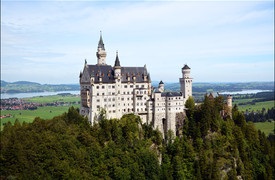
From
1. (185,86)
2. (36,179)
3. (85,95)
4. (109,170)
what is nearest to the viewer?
(36,179)

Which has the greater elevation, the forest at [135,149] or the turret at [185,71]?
the turret at [185,71]

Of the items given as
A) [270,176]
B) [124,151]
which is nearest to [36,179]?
[124,151]

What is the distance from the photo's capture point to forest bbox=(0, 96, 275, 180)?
60.4 metres

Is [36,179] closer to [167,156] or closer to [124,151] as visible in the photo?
[124,151]

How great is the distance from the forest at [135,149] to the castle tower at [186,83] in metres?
2.40

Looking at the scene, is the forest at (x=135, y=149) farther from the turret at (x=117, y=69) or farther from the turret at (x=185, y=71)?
the turret at (x=117, y=69)

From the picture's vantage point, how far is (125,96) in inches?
3174

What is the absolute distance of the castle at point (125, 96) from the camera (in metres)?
76.5

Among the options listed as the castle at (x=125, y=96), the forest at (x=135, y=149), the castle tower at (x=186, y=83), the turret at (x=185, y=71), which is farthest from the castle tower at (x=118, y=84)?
the turret at (x=185, y=71)

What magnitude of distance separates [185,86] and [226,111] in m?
13.9

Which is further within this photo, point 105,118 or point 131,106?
point 131,106

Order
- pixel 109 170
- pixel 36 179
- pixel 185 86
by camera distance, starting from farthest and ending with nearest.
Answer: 1. pixel 185 86
2. pixel 109 170
3. pixel 36 179

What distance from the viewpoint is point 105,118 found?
7538 cm

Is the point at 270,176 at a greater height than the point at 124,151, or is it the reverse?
the point at 124,151
